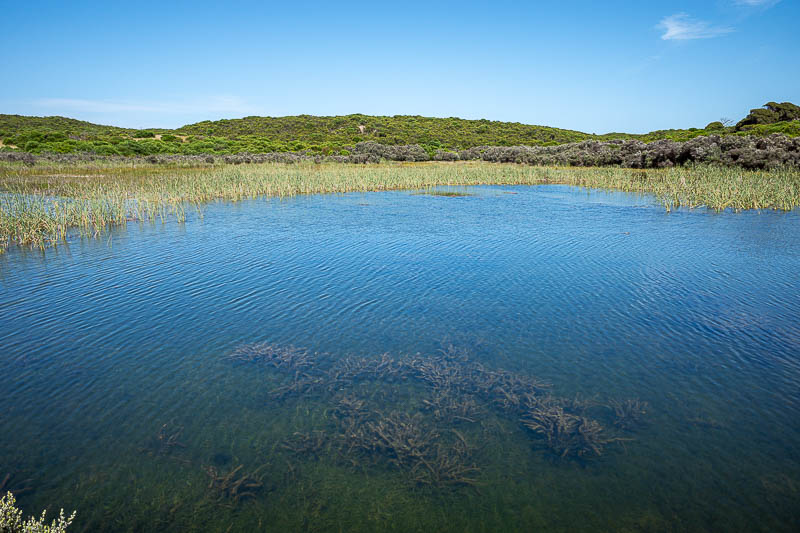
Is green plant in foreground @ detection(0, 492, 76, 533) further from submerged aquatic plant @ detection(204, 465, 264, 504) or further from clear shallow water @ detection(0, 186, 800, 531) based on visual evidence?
submerged aquatic plant @ detection(204, 465, 264, 504)

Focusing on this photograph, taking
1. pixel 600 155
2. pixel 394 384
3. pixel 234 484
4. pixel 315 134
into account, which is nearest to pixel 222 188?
pixel 394 384

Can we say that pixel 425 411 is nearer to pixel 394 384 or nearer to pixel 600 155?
pixel 394 384

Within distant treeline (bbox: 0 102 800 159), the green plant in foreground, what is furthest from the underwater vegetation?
distant treeline (bbox: 0 102 800 159)

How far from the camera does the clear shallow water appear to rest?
130 inches

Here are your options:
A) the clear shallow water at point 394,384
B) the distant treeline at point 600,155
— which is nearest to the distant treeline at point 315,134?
the distant treeline at point 600,155

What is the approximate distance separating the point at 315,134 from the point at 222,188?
49.3m

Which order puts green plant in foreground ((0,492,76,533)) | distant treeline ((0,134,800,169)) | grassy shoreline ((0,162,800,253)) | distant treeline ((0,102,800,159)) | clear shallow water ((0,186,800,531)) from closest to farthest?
1. green plant in foreground ((0,492,76,533))
2. clear shallow water ((0,186,800,531))
3. grassy shoreline ((0,162,800,253))
4. distant treeline ((0,134,800,169))
5. distant treeline ((0,102,800,159))

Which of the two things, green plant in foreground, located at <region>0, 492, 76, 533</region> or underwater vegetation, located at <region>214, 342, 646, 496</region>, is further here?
underwater vegetation, located at <region>214, 342, 646, 496</region>

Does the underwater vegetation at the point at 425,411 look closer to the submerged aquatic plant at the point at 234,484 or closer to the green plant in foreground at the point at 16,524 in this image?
the submerged aquatic plant at the point at 234,484

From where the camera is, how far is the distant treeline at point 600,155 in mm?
24766

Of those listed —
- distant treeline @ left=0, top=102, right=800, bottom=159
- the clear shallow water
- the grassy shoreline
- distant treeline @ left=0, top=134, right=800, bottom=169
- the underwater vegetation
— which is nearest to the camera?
the clear shallow water

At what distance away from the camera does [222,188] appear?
21.6 m

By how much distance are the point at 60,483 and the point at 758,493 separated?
5556 mm

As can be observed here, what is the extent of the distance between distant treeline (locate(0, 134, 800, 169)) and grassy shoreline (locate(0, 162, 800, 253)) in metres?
2.09
